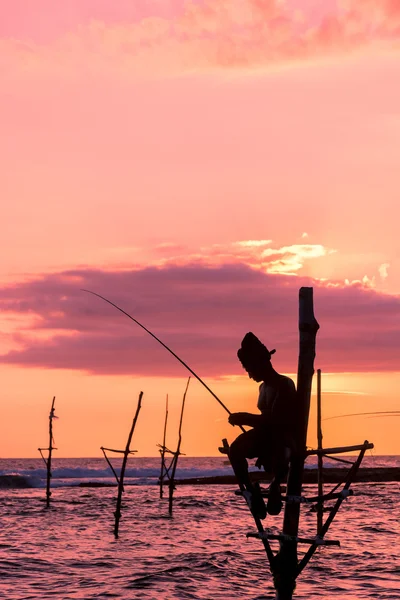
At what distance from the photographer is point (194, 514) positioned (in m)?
43.0

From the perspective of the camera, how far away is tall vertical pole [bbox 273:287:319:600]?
10008mm

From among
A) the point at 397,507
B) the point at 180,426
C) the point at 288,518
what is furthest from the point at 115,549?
the point at 397,507

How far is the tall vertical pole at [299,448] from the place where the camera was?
10008 mm

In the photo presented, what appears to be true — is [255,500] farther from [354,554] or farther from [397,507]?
[397,507]

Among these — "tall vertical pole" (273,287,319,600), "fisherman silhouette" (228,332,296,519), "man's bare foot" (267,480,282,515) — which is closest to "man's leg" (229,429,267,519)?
"fisherman silhouette" (228,332,296,519)

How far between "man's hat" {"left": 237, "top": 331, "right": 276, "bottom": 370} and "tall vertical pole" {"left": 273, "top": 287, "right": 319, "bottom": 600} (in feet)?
2.61

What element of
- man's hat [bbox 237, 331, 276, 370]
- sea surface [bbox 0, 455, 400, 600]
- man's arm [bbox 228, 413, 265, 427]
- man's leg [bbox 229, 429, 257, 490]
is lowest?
sea surface [bbox 0, 455, 400, 600]

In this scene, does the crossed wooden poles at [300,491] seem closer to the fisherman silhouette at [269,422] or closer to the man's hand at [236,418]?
the fisherman silhouette at [269,422]

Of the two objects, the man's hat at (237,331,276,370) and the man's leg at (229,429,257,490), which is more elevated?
the man's hat at (237,331,276,370)

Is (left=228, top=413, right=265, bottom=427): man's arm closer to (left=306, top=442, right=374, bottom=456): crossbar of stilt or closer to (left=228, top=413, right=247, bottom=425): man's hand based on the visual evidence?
(left=228, top=413, right=247, bottom=425): man's hand

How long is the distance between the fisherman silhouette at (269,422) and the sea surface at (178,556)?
31.9 feet

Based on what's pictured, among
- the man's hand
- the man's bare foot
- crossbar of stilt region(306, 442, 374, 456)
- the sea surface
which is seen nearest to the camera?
the man's hand

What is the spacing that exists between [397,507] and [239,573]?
26.5 meters

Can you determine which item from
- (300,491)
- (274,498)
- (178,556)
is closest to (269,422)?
(274,498)
